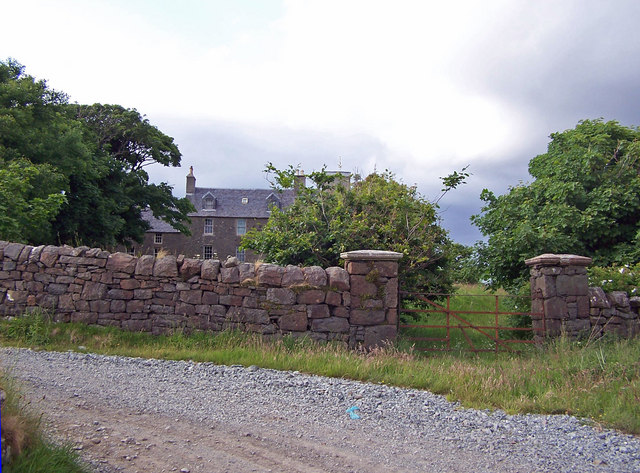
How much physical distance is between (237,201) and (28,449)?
4200 centimetres

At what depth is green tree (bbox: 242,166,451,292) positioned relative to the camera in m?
11.1

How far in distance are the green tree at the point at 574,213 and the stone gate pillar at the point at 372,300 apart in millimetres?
4309

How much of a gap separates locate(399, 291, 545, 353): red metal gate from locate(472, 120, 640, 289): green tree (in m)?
1.37

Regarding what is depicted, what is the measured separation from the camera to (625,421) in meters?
5.36

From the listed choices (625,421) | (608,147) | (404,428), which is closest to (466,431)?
(404,428)

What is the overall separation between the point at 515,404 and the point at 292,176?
337 inches

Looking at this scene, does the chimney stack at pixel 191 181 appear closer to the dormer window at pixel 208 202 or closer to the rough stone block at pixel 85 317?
the dormer window at pixel 208 202

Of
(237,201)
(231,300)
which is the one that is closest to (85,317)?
(231,300)

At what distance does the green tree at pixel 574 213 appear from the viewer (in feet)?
39.8

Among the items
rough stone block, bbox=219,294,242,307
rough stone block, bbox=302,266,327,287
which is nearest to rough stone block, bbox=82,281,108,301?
rough stone block, bbox=219,294,242,307

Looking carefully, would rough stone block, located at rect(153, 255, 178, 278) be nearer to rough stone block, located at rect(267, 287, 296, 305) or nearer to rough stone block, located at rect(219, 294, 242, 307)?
rough stone block, located at rect(219, 294, 242, 307)

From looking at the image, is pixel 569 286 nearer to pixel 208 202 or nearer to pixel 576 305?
pixel 576 305

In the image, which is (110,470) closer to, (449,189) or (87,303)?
(87,303)

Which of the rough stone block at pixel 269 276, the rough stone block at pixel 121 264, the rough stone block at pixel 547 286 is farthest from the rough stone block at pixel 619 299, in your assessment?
the rough stone block at pixel 121 264
